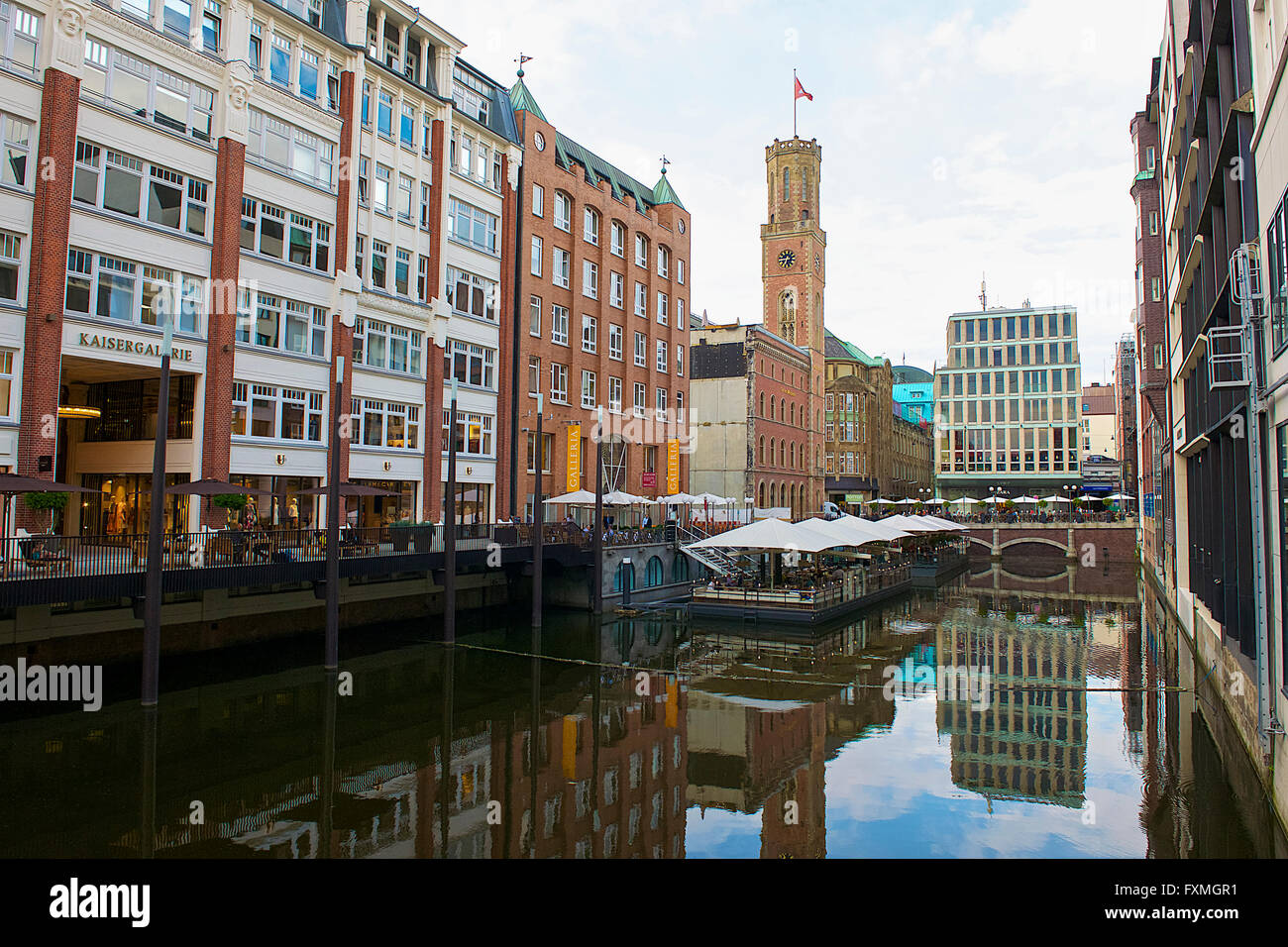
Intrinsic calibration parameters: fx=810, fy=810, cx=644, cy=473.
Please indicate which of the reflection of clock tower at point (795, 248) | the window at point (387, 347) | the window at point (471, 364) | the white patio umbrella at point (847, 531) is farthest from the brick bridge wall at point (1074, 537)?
the window at point (387, 347)

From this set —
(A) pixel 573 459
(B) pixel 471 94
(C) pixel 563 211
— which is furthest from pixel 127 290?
(C) pixel 563 211

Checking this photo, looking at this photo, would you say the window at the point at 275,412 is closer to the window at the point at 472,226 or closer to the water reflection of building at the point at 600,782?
the window at the point at 472,226

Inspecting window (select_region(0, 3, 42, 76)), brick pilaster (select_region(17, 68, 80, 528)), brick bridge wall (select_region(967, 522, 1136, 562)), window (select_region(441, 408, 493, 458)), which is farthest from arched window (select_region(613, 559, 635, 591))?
brick bridge wall (select_region(967, 522, 1136, 562))

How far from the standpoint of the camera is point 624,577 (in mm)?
37281

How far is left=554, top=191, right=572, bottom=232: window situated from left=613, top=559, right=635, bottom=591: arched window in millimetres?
18251

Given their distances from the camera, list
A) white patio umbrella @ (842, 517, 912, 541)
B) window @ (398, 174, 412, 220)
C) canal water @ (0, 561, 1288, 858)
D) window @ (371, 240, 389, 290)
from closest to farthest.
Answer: canal water @ (0, 561, 1288, 858) < window @ (371, 240, 389, 290) < window @ (398, 174, 412, 220) < white patio umbrella @ (842, 517, 912, 541)

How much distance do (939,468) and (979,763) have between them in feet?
270

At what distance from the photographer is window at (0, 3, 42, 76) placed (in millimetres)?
21516

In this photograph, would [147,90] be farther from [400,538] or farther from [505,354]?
[505,354]

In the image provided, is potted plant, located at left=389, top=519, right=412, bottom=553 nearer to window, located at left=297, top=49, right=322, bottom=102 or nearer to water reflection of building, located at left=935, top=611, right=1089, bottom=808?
window, located at left=297, top=49, right=322, bottom=102

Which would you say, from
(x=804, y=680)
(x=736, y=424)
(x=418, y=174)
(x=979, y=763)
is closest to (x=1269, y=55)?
(x=979, y=763)

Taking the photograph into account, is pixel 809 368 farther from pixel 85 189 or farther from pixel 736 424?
pixel 85 189

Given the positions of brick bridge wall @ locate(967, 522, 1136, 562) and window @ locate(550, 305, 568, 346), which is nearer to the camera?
window @ locate(550, 305, 568, 346)

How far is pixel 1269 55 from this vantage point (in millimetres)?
12016
